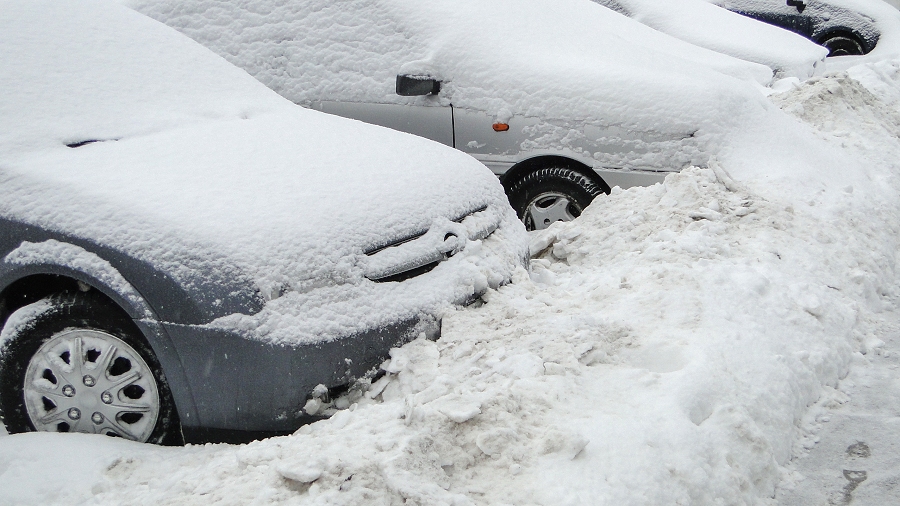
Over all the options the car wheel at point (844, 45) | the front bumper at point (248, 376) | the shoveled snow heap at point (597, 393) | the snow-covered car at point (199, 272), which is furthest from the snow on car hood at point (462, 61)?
the car wheel at point (844, 45)

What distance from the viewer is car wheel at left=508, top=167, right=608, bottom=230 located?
4609mm

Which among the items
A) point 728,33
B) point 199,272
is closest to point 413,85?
point 199,272

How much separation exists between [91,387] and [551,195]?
9.31ft

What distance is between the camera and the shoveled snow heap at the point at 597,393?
218cm

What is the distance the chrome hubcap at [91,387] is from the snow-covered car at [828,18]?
10852 millimetres

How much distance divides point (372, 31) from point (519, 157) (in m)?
1.29

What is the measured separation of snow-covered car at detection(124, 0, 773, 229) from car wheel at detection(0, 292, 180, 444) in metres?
2.53

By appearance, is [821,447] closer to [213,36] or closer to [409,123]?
[409,123]

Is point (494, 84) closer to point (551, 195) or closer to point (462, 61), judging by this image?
point (462, 61)

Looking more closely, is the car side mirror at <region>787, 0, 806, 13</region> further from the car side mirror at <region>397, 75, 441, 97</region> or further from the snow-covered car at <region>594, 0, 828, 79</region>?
the car side mirror at <region>397, 75, 441, 97</region>

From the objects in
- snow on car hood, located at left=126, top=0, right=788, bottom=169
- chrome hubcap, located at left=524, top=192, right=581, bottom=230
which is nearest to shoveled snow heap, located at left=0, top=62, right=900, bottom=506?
chrome hubcap, located at left=524, top=192, right=581, bottom=230

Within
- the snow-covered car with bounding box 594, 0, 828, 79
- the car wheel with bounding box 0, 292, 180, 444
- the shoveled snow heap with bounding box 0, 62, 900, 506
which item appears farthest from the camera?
the snow-covered car with bounding box 594, 0, 828, 79

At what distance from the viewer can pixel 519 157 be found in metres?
4.70

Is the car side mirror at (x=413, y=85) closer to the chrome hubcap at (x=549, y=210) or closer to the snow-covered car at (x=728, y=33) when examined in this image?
the chrome hubcap at (x=549, y=210)
